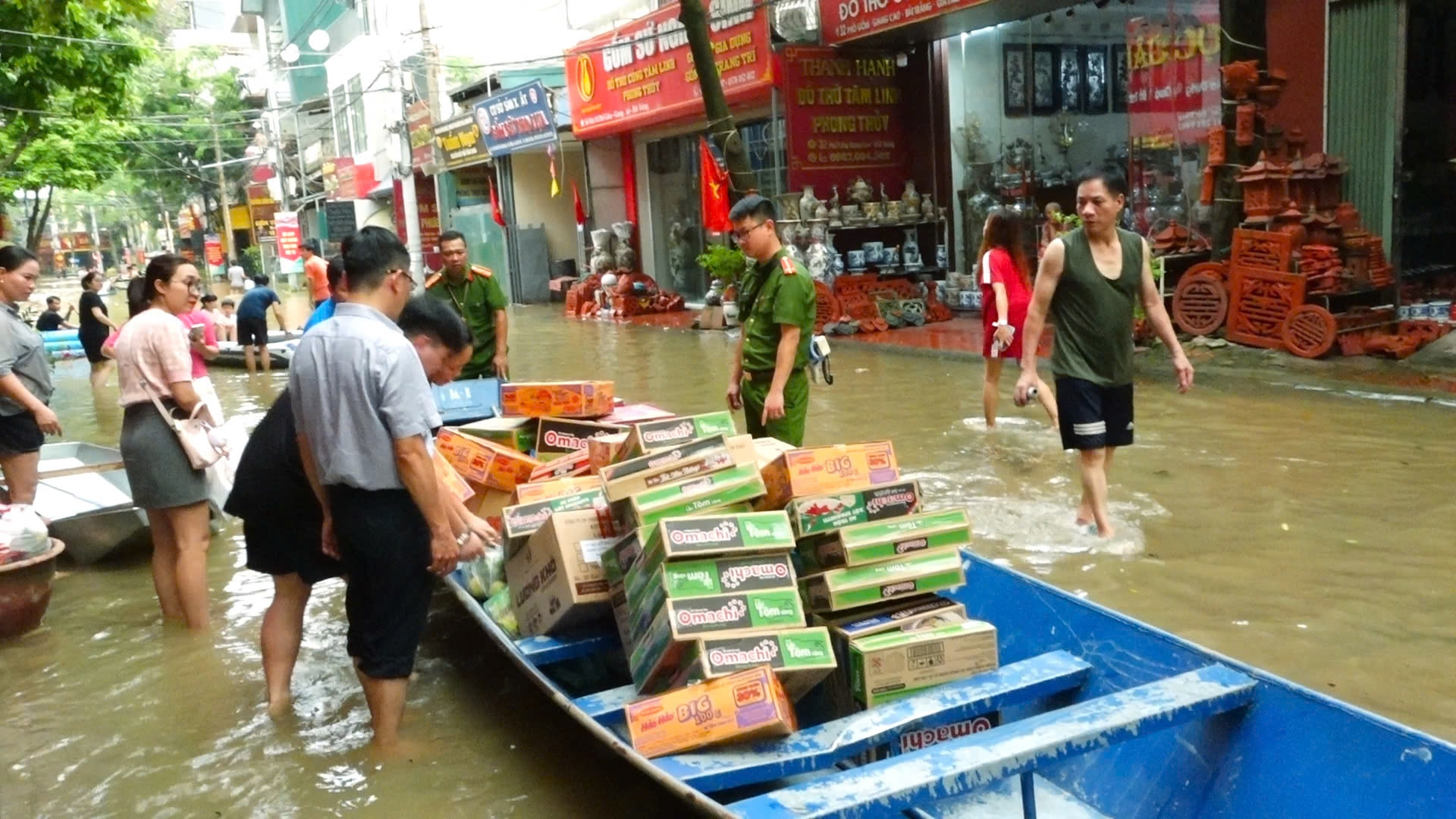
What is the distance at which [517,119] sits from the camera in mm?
23594

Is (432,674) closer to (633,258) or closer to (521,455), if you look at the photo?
(521,455)

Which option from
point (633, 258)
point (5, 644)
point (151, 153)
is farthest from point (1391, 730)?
point (151, 153)

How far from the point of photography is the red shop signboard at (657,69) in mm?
16281

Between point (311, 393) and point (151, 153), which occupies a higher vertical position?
point (151, 153)

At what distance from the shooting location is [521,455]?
5.32 m

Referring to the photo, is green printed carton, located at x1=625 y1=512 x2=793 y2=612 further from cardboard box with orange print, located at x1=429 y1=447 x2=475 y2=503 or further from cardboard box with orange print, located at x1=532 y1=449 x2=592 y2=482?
cardboard box with orange print, located at x1=532 y1=449 x2=592 y2=482

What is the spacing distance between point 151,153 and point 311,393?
49.8 m

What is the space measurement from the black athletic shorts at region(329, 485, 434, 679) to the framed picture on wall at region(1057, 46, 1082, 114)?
44.6 feet

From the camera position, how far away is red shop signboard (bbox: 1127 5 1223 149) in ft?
40.0

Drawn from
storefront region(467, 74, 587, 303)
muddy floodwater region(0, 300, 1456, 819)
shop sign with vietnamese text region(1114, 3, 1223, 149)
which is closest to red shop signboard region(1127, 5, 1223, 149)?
shop sign with vietnamese text region(1114, 3, 1223, 149)

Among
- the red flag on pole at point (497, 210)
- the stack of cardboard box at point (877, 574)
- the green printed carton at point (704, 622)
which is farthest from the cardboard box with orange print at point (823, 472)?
the red flag on pole at point (497, 210)

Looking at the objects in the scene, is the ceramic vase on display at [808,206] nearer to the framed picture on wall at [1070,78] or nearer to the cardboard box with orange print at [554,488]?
the framed picture on wall at [1070,78]

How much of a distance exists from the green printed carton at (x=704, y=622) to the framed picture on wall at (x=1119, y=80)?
1359 cm

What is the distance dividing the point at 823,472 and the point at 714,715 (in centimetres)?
106
